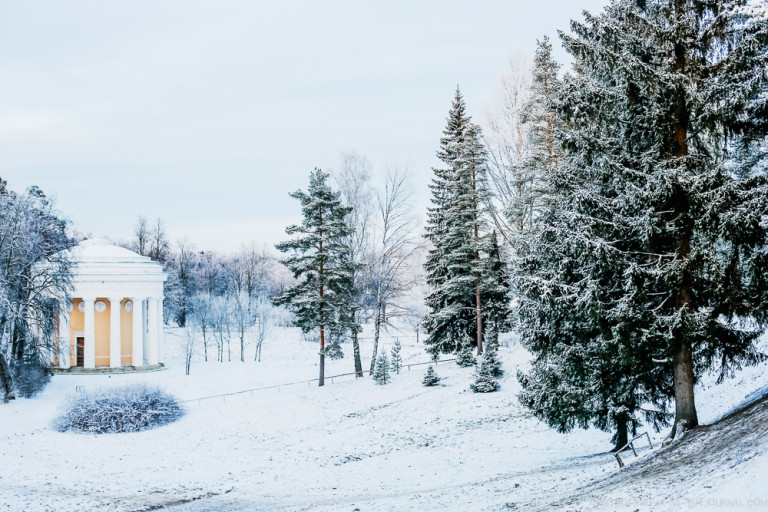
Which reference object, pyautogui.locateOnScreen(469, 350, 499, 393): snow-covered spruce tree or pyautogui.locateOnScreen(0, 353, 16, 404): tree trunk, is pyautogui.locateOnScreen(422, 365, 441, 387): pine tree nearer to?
pyautogui.locateOnScreen(469, 350, 499, 393): snow-covered spruce tree

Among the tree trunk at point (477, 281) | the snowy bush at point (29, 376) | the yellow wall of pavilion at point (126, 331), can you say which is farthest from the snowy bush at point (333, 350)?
the yellow wall of pavilion at point (126, 331)

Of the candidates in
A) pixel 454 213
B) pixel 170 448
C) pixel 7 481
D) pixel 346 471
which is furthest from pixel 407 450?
pixel 454 213

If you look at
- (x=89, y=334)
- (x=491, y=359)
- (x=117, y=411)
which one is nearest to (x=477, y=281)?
(x=491, y=359)

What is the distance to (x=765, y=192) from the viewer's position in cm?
880

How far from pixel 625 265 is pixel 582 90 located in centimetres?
332

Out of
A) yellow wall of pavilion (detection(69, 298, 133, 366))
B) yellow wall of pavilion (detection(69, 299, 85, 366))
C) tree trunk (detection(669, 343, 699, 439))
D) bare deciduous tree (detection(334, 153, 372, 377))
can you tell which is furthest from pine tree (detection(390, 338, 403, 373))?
tree trunk (detection(669, 343, 699, 439))

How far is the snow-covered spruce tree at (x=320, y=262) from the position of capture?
28.7 m

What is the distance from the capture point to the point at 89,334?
34.4m

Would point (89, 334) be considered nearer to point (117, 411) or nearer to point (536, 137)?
point (117, 411)

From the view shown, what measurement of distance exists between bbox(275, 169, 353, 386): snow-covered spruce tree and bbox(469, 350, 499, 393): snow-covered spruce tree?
778 centimetres

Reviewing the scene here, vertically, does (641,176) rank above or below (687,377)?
above

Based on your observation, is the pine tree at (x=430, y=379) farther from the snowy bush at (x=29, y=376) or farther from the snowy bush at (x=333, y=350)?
the snowy bush at (x=29, y=376)

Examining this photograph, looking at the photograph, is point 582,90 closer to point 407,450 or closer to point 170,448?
point 407,450

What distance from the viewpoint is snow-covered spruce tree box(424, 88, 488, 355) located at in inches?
1122
